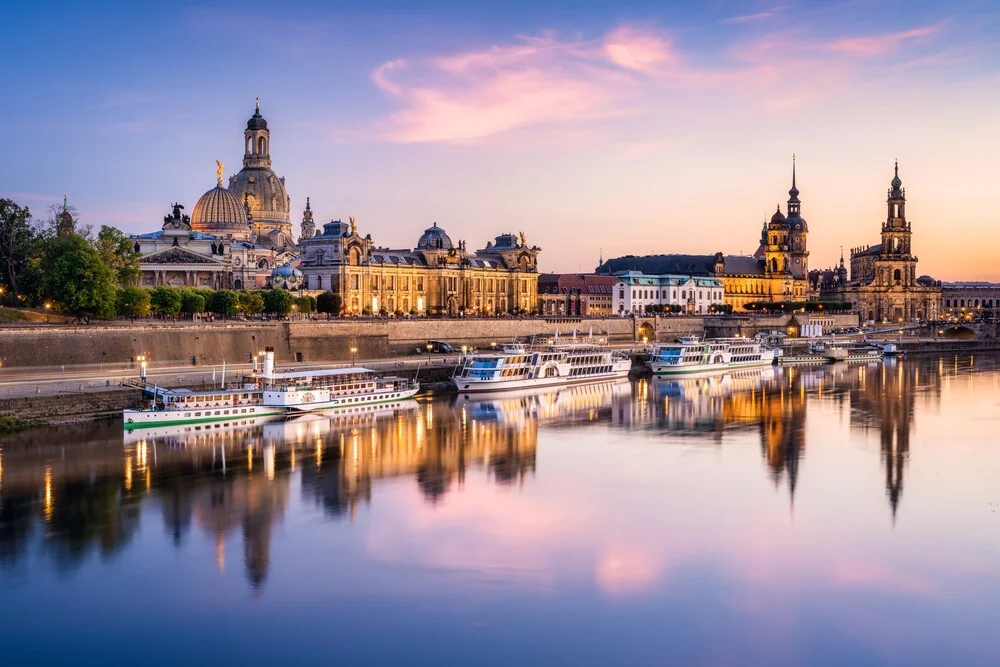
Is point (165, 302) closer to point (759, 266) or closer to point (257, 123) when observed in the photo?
point (257, 123)

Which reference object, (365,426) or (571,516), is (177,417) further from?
(571,516)

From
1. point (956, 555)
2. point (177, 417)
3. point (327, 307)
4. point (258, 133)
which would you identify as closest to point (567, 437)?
point (177, 417)

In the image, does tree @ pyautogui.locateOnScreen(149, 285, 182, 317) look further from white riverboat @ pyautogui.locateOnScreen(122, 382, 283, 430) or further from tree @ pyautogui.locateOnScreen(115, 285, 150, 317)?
white riverboat @ pyautogui.locateOnScreen(122, 382, 283, 430)

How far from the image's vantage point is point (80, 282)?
4900 centimetres

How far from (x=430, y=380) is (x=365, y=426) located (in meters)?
13.9

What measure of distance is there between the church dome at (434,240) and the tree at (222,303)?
3059cm

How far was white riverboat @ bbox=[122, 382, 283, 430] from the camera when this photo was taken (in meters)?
35.7

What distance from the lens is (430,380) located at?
51.8 metres

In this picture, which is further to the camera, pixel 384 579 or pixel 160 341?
pixel 160 341

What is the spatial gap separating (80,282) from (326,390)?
52.2 ft

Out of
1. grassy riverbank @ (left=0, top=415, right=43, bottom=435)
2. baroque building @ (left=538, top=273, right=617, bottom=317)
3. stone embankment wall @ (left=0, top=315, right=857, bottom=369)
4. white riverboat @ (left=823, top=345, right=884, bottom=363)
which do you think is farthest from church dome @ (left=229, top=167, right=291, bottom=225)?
grassy riverbank @ (left=0, top=415, right=43, bottom=435)

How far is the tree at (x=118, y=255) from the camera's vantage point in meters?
57.5

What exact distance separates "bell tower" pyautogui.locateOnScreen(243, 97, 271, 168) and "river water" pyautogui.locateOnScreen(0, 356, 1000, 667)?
2842 inches

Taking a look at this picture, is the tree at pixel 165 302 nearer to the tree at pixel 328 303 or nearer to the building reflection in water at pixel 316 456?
the tree at pixel 328 303
